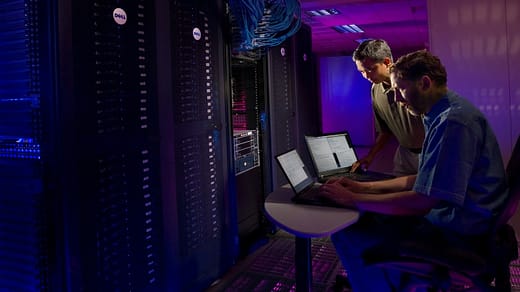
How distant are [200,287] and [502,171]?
5.84 ft

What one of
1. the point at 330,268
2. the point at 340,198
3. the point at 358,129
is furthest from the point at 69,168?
the point at 358,129

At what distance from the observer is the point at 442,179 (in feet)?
4.97

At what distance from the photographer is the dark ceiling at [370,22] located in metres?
5.79

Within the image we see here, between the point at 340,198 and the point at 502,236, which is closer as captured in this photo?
the point at 502,236

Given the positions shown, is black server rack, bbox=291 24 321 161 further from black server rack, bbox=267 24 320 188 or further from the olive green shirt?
the olive green shirt

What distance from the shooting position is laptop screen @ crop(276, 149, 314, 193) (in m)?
1.96

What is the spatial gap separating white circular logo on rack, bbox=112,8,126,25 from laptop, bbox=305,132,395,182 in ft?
3.60

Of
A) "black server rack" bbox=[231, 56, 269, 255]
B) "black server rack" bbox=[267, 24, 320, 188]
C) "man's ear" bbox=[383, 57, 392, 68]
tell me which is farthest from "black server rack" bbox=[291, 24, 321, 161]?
"man's ear" bbox=[383, 57, 392, 68]

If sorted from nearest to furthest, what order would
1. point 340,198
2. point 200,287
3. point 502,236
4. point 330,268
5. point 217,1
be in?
point 502,236
point 340,198
point 200,287
point 217,1
point 330,268

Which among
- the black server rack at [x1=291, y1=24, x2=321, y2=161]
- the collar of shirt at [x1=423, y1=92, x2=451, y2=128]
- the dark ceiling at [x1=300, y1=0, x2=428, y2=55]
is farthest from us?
the dark ceiling at [x1=300, y1=0, x2=428, y2=55]

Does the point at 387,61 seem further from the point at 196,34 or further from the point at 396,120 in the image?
the point at 196,34

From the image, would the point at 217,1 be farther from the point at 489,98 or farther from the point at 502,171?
the point at 489,98

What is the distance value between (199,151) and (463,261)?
1.56 meters

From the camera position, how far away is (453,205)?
1.58 metres
